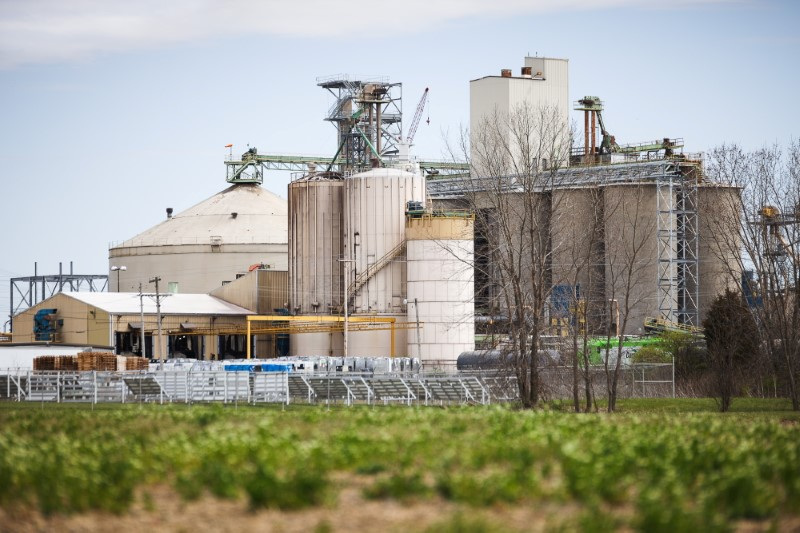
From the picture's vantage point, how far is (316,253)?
84.9 meters

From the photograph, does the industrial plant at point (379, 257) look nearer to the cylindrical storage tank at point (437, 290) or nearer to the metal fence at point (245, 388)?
the cylindrical storage tank at point (437, 290)

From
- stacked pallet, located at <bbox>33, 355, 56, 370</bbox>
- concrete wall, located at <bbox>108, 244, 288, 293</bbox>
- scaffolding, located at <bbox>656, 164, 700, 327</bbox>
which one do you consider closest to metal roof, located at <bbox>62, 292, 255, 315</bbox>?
concrete wall, located at <bbox>108, 244, 288, 293</bbox>

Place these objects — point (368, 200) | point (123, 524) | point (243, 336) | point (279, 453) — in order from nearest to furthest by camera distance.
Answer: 1. point (123, 524)
2. point (279, 453)
3. point (368, 200)
4. point (243, 336)

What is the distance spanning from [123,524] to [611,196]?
80183 mm

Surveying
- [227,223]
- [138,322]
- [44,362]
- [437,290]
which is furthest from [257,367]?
[227,223]

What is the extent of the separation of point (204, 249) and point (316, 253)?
83.2 feet

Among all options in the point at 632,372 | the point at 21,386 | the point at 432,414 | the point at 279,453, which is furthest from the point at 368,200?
the point at 279,453

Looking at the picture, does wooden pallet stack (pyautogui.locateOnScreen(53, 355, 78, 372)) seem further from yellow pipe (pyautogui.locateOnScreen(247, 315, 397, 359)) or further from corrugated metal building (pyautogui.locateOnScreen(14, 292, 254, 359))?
corrugated metal building (pyautogui.locateOnScreen(14, 292, 254, 359))

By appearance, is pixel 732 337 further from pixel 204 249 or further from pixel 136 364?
pixel 204 249

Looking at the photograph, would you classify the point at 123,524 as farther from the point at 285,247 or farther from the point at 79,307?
the point at 285,247

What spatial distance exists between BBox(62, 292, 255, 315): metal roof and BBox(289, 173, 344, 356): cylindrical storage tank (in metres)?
8.54

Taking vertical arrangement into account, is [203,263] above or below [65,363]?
above

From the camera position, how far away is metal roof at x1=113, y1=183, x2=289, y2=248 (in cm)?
10831

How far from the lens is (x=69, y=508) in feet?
39.2
